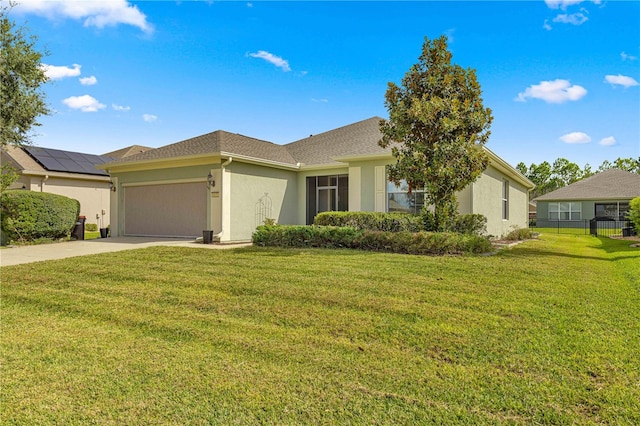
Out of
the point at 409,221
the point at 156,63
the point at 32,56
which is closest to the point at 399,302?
the point at 409,221

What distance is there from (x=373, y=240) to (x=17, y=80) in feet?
49.4

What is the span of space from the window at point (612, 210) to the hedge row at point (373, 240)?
25.6 meters

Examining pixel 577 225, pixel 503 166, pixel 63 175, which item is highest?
pixel 63 175

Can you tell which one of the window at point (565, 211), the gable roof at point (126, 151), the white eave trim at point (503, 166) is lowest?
the window at point (565, 211)

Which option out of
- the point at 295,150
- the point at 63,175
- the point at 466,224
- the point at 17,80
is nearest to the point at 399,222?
the point at 466,224

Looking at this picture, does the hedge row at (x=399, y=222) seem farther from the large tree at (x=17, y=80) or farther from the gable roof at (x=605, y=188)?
the gable roof at (x=605, y=188)

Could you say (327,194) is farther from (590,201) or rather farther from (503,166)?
(590,201)

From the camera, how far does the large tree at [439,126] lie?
32.0ft

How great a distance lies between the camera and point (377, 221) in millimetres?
11219

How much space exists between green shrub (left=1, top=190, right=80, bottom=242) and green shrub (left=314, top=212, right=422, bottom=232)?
9.83 m

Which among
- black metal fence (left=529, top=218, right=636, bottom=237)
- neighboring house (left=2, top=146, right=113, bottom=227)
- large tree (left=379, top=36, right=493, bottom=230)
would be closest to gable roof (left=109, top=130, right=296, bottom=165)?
large tree (left=379, top=36, right=493, bottom=230)

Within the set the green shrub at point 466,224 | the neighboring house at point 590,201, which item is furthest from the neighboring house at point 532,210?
the green shrub at point 466,224

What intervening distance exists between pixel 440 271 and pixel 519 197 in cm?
1681

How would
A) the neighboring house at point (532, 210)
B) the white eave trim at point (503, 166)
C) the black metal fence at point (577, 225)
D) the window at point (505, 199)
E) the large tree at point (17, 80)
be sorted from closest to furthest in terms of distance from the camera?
the white eave trim at point (503, 166), the large tree at point (17, 80), the window at point (505, 199), the black metal fence at point (577, 225), the neighboring house at point (532, 210)
